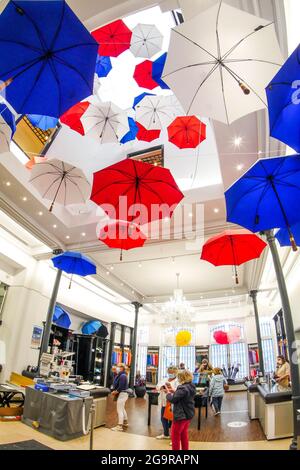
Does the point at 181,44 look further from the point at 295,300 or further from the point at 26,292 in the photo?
the point at 26,292

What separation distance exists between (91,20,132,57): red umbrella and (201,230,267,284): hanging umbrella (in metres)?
4.29

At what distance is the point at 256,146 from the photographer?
5.62 meters

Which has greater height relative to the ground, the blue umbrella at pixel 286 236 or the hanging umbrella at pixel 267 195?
the hanging umbrella at pixel 267 195

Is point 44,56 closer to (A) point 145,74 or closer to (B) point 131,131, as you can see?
(A) point 145,74

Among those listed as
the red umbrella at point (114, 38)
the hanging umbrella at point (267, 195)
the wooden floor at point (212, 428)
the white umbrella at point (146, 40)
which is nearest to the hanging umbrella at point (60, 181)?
the red umbrella at point (114, 38)

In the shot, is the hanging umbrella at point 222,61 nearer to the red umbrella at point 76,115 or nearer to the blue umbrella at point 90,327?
the red umbrella at point 76,115

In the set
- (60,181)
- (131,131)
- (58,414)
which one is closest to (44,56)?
(60,181)

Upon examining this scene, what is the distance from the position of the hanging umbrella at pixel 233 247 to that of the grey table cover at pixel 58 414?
12.7 feet

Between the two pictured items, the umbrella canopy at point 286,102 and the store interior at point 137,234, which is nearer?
the umbrella canopy at point 286,102

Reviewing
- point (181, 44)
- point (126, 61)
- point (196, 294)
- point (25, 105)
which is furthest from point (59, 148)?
point (196, 294)

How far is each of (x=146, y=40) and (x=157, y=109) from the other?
4.87 feet

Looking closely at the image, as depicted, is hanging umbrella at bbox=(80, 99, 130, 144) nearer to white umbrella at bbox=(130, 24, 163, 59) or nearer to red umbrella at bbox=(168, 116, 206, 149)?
white umbrella at bbox=(130, 24, 163, 59)

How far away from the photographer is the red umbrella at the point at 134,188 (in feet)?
15.8

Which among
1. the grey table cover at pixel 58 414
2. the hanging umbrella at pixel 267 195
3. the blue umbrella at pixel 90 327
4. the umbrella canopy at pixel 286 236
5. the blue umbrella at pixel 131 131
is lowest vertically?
the grey table cover at pixel 58 414
